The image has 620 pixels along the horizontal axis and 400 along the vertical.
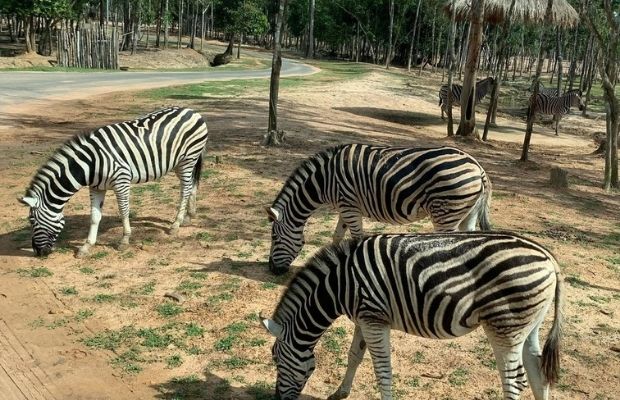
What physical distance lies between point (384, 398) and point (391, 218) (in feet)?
11.2

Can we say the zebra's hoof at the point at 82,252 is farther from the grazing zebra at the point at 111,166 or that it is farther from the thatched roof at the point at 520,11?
the thatched roof at the point at 520,11

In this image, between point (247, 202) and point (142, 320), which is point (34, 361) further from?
point (247, 202)

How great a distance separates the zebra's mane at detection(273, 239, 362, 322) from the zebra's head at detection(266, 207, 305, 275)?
117 inches

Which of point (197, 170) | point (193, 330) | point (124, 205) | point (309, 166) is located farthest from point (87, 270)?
point (309, 166)

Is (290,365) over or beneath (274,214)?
beneath

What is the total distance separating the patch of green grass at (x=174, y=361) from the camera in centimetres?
666

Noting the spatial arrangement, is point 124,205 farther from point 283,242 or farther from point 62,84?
point 62,84

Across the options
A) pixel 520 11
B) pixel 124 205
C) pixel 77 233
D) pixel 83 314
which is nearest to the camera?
pixel 83 314

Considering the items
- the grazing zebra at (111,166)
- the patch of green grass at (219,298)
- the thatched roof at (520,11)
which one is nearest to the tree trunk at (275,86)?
the grazing zebra at (111,166)

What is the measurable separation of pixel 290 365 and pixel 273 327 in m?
0.37

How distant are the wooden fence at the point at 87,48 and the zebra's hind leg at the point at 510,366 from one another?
41320 mm

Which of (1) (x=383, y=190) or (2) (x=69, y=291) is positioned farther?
(2) (x=69, y=291)

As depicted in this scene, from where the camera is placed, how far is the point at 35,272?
8.91 metres

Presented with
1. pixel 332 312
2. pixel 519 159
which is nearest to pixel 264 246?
pixel 332 312
